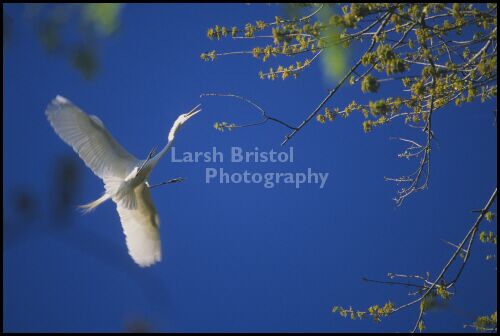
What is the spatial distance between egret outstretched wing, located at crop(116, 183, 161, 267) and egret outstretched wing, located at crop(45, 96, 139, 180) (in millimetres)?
418

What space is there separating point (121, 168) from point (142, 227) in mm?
731

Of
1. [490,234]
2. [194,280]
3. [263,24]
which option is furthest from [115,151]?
[194,280]

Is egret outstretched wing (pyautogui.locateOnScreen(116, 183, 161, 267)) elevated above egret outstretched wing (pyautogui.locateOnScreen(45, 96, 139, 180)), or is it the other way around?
egret outstretched wing (pyautogui.locateOnScreen(45, 96, 139, 180))

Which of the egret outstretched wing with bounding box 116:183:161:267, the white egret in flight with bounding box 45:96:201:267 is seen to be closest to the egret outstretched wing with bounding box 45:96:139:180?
the white egret in flight with bounding box 45:96:201:267

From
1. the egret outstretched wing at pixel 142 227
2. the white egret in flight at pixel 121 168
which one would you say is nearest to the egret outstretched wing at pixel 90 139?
the white egret in flight at pixel 121 168

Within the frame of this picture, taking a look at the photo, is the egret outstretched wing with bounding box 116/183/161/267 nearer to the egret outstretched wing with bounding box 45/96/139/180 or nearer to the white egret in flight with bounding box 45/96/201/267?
the white egret in flight with bounding box 45/96/201/267

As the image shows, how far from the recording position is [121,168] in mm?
4629

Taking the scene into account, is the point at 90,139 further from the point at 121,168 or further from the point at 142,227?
the point at 142,227

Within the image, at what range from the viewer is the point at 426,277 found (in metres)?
Result: 3.25

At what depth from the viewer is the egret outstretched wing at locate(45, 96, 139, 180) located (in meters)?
4.05

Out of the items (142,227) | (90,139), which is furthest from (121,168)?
(142,227)

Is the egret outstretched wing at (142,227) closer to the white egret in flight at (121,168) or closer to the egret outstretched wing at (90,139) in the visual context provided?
the white egret in flight at (121,168)

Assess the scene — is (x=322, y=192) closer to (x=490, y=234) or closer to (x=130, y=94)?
(x=130, y=94)

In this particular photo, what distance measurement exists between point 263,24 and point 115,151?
2.00 metres
